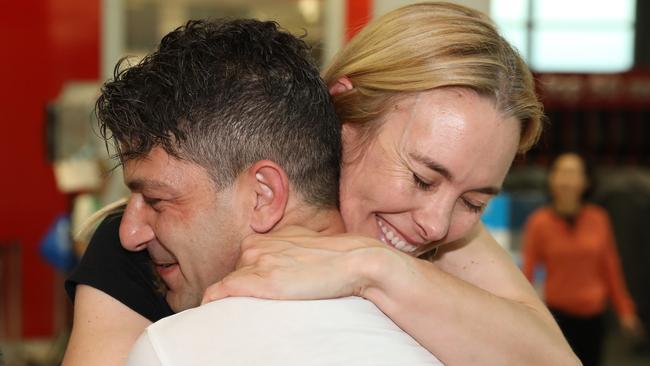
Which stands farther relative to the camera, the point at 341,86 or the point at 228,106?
the point at 341,86

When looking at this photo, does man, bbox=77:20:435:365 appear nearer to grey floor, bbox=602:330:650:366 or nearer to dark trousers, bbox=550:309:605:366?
dark trousers, bbox=550:309:605:366

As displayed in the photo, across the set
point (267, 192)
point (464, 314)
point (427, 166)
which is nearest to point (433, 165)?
point (427, 166)

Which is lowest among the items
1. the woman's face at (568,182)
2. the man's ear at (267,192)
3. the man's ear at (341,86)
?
the woman's face at (568,182)

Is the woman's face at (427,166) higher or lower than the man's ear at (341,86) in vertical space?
lower

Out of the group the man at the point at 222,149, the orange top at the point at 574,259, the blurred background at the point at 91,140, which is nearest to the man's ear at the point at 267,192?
the man at the point at 222,149

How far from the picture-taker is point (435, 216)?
70.1 inches

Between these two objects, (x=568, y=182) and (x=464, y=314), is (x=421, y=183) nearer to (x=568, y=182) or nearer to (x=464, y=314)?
(x=464, y=314)

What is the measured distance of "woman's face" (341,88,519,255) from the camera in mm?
1729

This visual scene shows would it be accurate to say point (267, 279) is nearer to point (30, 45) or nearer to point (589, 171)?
point (589, 171)

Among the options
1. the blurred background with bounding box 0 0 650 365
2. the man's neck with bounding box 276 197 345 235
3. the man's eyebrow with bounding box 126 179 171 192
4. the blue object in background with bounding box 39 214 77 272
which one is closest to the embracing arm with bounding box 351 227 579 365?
the man's neck with bounding box 276 197 345 235

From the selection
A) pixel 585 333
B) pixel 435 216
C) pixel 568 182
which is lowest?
pixel 585 333

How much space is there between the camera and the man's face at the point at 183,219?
1.49 meters

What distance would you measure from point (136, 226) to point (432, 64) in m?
0.57

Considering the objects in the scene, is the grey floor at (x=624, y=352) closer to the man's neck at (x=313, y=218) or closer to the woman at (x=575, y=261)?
the woman at (x=575, y=261)
